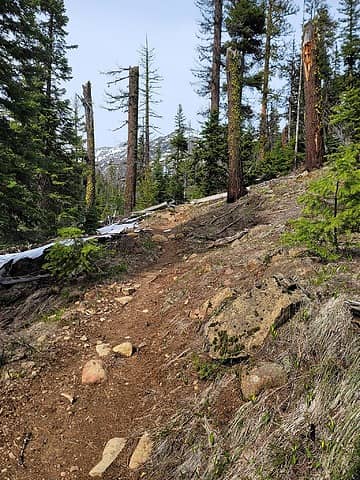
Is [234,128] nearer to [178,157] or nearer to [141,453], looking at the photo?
[141,453]

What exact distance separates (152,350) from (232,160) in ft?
23.8

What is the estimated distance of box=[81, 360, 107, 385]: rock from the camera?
3.86 metres

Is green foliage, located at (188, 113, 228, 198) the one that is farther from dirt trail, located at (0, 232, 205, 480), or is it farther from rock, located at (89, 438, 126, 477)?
rock, located at (89, 438, 126, 477)

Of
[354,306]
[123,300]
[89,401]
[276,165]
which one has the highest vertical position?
[276,165]

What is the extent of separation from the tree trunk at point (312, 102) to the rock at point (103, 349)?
8689mm

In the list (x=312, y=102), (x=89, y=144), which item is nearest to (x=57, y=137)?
(x=89, y=144)

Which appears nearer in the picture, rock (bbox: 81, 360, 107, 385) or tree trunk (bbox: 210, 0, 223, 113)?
rock (bbox: 81, 360, 107, 385)

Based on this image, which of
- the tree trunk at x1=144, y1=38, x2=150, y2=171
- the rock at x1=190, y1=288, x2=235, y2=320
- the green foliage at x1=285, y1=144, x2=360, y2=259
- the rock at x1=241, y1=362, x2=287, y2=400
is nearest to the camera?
the rock at x1=241, y1=362, x2=287, y2=400

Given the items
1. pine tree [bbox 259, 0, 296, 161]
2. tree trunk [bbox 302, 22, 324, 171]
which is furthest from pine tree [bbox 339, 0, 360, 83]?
tree trunk [bbox 302, 22, 324, 171]

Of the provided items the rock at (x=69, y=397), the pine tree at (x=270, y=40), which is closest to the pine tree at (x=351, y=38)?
the pine tree at (x=270, y=40)

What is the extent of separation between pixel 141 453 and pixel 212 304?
1.89m

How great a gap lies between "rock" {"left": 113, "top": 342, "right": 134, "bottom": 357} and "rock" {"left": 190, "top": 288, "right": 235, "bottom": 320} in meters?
→ 0.83

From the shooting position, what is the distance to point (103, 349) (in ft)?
14.4

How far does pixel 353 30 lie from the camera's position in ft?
82.5
